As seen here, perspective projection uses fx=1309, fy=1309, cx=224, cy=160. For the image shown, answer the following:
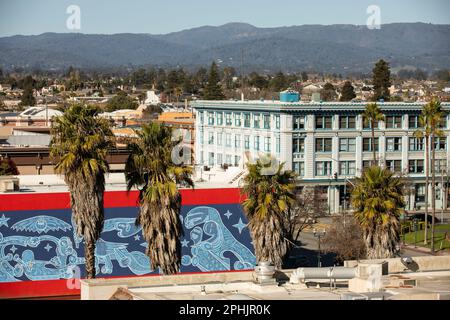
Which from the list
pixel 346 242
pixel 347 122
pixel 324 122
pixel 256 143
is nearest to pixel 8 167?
pixel 346 242

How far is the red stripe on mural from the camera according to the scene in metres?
57.0

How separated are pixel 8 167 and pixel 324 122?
1133 inches

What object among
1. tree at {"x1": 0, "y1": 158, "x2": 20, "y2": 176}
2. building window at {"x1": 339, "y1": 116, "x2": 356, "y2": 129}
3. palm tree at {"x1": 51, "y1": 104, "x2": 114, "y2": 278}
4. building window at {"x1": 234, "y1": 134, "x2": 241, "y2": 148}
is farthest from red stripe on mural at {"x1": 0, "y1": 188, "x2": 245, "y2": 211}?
building window at {"x1": 234, "y1": 134, "x2": 241, "y2": 148}

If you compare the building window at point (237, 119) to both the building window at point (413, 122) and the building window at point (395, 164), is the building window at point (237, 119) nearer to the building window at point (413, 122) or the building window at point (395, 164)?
the building window at point (395, 164)

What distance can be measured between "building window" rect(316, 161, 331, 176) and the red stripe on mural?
38.8 m

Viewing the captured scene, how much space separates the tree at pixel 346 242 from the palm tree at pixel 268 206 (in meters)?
16.8

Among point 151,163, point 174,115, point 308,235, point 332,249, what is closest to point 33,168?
point 308,235

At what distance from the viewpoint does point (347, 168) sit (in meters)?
100

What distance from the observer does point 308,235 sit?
84812mm

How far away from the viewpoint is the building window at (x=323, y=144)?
325 ft

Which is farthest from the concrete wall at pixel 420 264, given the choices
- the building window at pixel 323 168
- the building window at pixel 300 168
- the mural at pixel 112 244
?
the building window at pixel 323 168

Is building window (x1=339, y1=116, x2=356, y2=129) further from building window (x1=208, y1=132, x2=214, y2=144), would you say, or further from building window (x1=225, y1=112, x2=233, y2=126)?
building window (x1=208, y1=132, x2=214, y2=144)
